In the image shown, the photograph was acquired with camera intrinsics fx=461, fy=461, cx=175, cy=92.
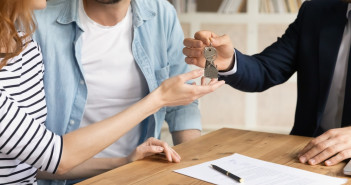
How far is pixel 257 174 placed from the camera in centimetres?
116

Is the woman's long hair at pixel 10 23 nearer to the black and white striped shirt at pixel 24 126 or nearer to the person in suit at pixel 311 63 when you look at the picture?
the black and white striped shirt at pixel 24 126

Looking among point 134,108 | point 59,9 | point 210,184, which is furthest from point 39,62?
point 210,184

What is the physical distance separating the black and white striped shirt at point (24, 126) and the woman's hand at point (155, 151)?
0.22 metres

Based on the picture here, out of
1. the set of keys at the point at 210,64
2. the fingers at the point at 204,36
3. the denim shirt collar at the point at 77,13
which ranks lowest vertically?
the set of keys at the point at 210,64

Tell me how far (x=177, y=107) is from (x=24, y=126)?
0.81 metres

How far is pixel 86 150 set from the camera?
1283 mm

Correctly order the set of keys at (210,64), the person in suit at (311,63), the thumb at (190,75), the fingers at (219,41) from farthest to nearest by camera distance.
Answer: the person in suit at (311,63), the fingers at (219,41), the set of keys at (210,64), the thumb at (190,75)

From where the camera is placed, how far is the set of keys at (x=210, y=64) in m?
1.50

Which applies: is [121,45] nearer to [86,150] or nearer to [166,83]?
[166,83]

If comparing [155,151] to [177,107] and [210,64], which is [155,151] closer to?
[210,64]

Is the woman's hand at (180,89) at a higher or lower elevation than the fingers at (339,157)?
higher

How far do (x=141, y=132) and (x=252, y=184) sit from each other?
31.7 inches

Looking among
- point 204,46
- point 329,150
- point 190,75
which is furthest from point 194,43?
point 329,150

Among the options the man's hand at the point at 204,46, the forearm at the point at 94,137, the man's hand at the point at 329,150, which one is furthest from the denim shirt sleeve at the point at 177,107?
the man's hand at the point at 329,150
